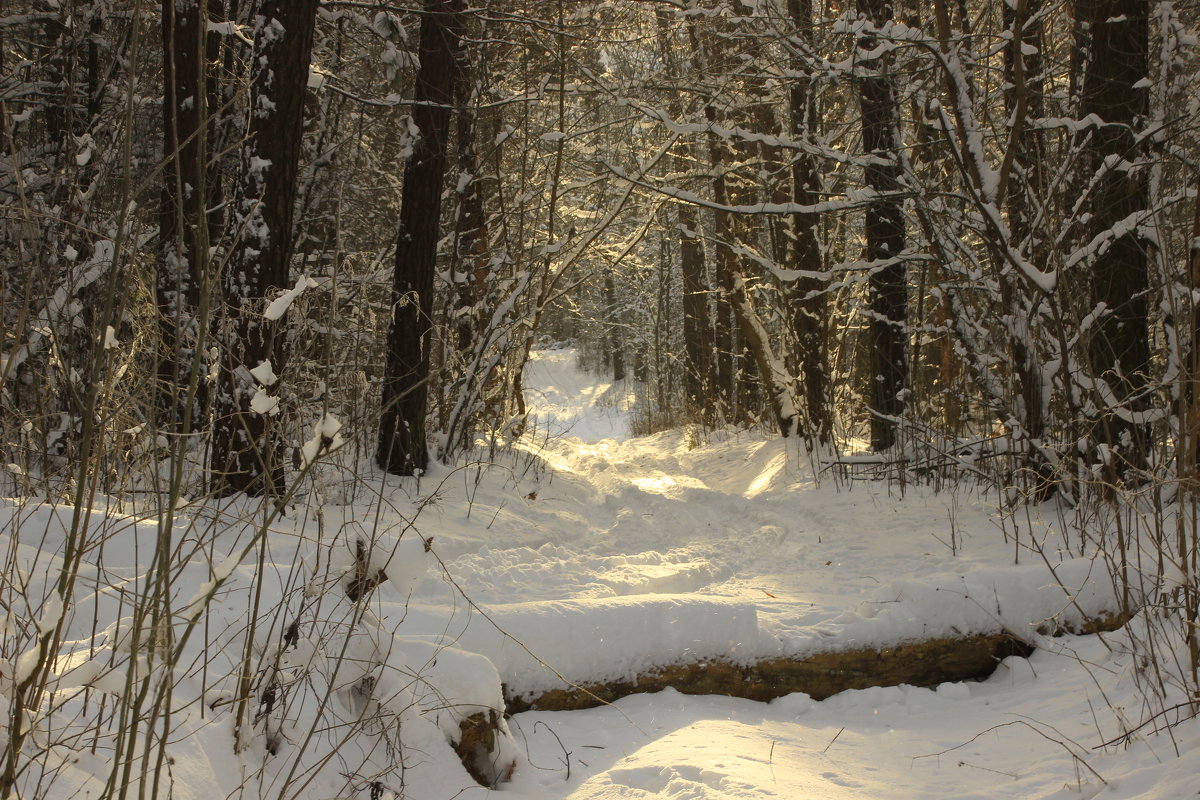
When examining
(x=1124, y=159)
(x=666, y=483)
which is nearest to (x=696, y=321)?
(x=666, y=483)

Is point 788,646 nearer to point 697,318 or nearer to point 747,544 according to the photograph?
point 747,544

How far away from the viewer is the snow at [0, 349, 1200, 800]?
2.32 meters

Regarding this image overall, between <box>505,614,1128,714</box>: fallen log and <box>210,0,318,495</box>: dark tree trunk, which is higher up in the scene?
<box>210,0,318,495</box>: dark tree trunk

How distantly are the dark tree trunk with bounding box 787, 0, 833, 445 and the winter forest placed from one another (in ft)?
0.19

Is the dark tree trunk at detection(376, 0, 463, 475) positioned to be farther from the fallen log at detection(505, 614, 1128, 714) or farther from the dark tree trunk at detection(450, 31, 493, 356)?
the fallen log at detection(505, 614, 1128, 714)

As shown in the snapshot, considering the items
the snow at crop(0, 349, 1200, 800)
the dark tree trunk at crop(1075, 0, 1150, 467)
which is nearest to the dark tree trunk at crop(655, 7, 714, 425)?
the dark tree trunk at crop(1075, 0, 1150, 467)

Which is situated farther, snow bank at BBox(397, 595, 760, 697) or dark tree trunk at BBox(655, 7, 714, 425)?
dark tree trunk at BBox(655, 7, 714, 425)

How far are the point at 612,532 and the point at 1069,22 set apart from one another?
5936mm

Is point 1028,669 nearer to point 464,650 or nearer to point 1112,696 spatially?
point 1112,696

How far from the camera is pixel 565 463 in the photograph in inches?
444

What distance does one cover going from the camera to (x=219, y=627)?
2871mm

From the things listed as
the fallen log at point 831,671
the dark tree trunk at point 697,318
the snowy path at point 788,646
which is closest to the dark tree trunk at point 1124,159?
the snowy path at point 788,646

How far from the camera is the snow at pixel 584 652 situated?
91.4 inches

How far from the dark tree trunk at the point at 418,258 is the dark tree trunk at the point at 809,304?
3.76 meters
